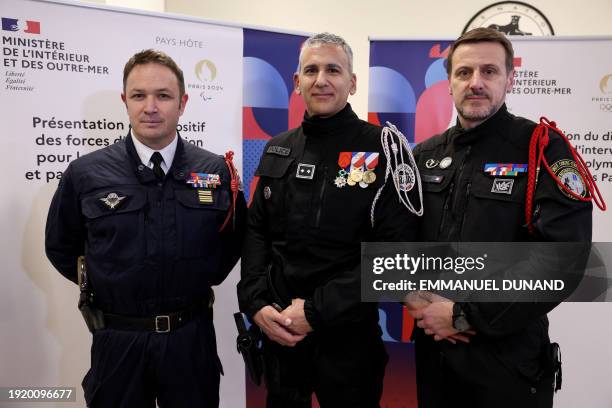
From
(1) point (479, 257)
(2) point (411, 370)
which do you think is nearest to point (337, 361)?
(1) point (479, 257)

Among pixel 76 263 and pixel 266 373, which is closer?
pixel 266 373

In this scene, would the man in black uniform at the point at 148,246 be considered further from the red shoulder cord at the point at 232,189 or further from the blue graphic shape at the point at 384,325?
the blue graphic shape at the point at 384,325

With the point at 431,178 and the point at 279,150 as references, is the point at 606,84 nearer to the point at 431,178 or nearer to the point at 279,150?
the point at 431,178

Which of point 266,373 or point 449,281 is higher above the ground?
point 449,281

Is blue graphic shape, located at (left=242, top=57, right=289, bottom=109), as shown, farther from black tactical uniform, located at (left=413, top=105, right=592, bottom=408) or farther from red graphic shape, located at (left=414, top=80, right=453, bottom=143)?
black tactical uniform, located at (left=413, top=105, right=592, bottom=408)

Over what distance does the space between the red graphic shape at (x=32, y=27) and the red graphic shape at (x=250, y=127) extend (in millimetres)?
1009

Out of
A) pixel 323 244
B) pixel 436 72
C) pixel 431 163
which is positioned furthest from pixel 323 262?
pixel 436 72

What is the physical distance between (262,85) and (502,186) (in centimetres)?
Answer: 146

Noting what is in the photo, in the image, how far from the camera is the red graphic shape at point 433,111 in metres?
2.56

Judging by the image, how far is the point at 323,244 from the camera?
1648 millimetres

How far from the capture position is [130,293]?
1.63m

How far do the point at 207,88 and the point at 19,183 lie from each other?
1002 mm

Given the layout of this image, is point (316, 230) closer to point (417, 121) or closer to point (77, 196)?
point (77, 196)

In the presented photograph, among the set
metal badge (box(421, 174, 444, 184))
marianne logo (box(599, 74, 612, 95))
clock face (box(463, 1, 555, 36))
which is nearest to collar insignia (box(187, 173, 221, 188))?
metal badge (box(421, 174, 444, 184))
